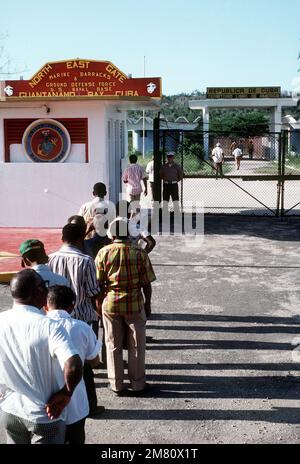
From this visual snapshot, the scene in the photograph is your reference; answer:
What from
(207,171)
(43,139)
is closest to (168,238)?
(43,139)

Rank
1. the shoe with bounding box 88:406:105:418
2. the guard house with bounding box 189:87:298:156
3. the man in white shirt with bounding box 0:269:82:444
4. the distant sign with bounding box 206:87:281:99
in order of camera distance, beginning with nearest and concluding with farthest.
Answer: the man in white shirt with bounding box 0:269:82:444, the shoe with bounding box 88:406:105:418, the guard house with bounding box 189:87:298:156, the distant sign with bounding box 206:87:281:99

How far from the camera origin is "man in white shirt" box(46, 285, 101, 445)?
11.5 ft

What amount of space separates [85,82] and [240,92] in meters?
27.2

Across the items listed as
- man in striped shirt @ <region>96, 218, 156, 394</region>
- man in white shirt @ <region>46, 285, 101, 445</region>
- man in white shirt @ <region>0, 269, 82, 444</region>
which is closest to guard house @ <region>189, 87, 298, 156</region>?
man in striped shirt @ <region>96, 218, 156, 394</region>

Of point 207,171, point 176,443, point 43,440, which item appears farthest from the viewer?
point 207,171

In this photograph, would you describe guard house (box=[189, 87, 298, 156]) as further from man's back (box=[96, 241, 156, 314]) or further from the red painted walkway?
man's back (box=[96, 241, 156, 314])

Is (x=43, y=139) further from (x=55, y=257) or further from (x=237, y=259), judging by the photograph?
(x=55, y=257)

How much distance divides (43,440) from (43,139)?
1101 centimetres

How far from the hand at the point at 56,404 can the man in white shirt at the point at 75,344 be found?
8.2 inches

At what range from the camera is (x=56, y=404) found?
3.26m

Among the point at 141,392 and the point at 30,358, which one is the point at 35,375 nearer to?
the point at 30,358

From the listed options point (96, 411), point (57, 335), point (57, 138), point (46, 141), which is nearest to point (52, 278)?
Answer: point (96, 411)

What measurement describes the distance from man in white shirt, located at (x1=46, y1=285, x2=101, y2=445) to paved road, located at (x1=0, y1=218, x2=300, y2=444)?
1.13 meters

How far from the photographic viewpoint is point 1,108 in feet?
44.5
